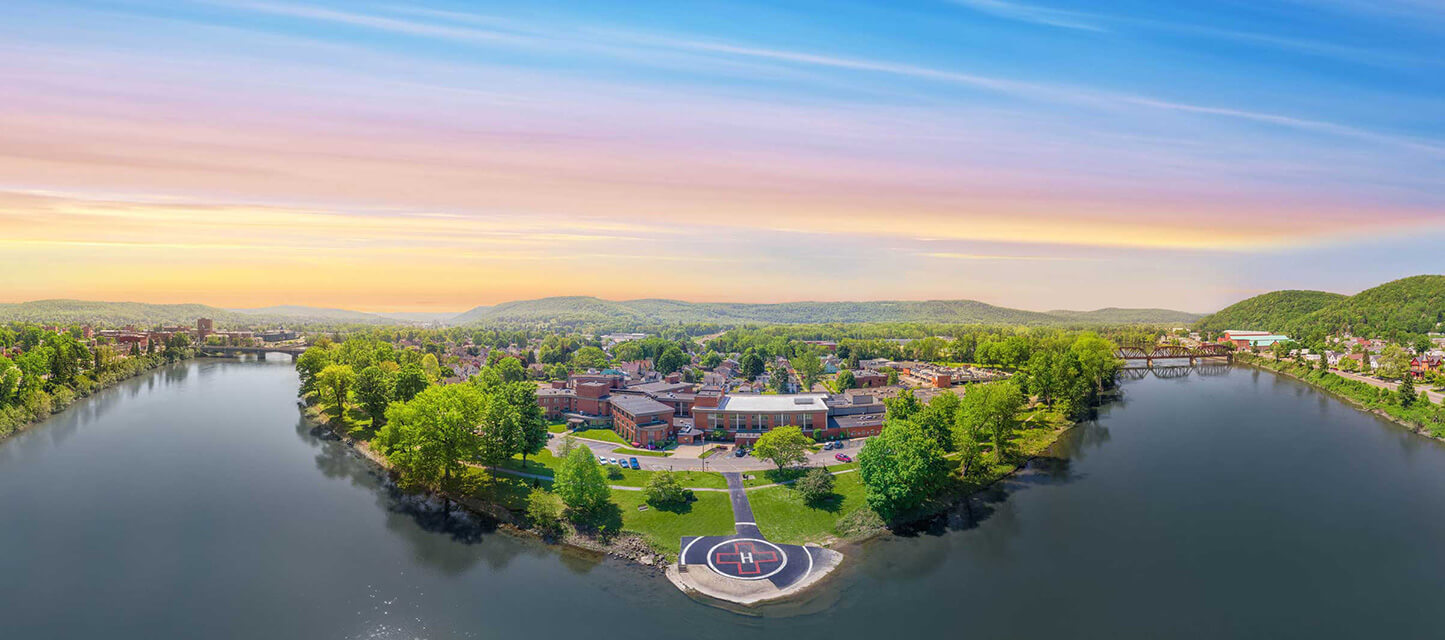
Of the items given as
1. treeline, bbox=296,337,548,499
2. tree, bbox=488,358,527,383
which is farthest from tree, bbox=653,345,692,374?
treeline, bbox=296,337,548,499

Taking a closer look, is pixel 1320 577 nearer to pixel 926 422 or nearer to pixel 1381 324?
pixel 926 422

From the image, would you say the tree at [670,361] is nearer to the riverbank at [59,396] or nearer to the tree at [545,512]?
the tree at [545,512]

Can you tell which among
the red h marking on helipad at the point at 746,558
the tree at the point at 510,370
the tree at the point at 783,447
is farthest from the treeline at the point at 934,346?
the red h marking on helipad at the point at 746,558

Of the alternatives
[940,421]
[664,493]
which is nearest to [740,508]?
[664,493]

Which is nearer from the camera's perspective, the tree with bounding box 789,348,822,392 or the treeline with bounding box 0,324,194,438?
the treeline with bounding box 0,324,194,438

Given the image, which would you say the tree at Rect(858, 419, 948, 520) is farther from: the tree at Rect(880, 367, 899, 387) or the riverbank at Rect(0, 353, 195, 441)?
the riverbank at Rect(0, 353, 195, 441)

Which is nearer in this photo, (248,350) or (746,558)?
(746,558)

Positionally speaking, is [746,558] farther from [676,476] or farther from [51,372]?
[51,372]
